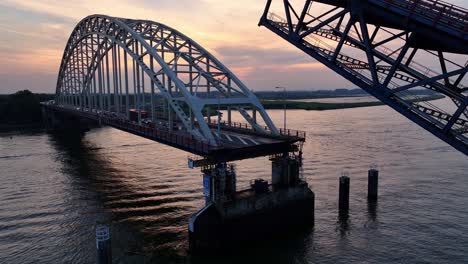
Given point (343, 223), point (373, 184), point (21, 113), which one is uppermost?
point (21, 113)

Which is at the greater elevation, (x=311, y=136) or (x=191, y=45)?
(x=191, y=45)

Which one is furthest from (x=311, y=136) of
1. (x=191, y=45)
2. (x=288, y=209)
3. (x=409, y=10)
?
(x=409, y=10)

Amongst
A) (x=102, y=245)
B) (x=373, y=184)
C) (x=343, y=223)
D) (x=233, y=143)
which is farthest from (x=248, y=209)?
(x=373, y=184)

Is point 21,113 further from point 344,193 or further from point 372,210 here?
point 372,210

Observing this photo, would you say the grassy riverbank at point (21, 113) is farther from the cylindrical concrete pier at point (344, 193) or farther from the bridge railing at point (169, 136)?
the cylindrical concrete pier at point (344, 193)

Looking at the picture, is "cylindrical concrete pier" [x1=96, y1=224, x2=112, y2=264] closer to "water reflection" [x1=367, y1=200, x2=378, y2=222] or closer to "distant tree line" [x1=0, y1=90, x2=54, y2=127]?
"water reflection" [x1=367, y1=200, x2=378, y2=222]

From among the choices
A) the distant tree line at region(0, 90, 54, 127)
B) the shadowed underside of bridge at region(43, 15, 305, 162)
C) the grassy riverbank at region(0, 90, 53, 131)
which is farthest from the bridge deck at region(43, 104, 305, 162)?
the distant tree line at region(0, 90, 54, 127)

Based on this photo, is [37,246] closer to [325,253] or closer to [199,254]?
[199,254]
